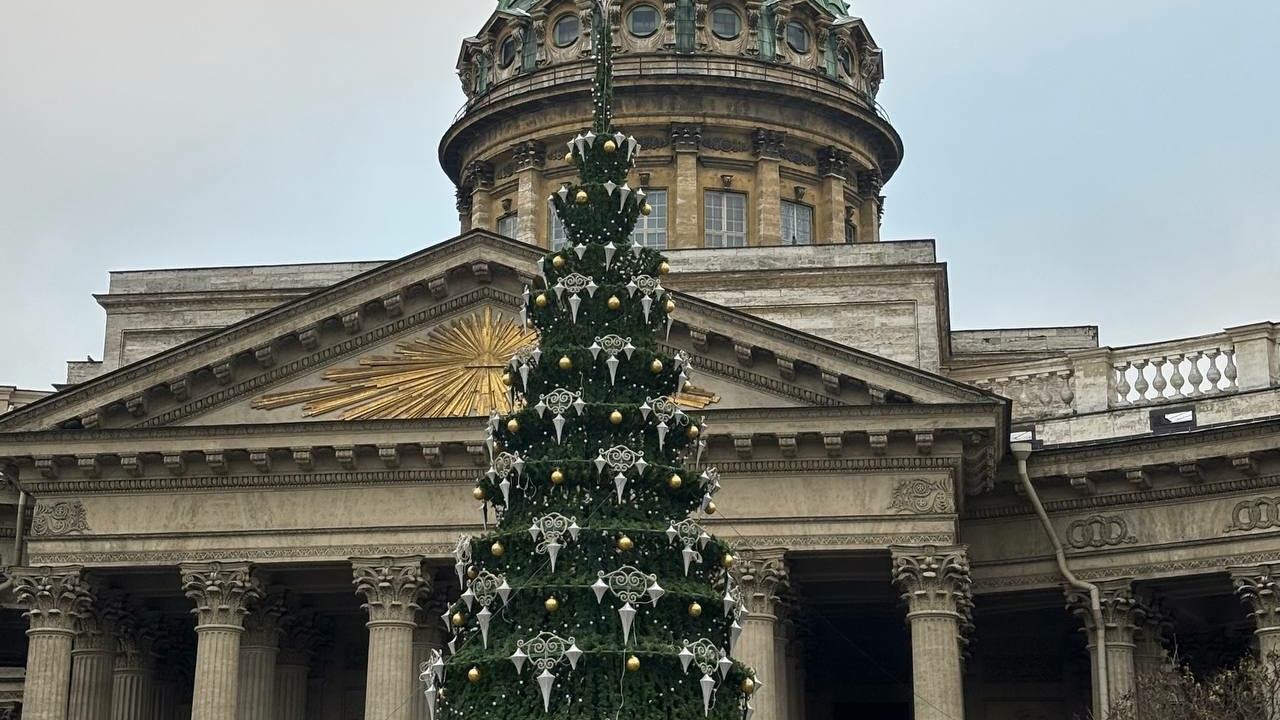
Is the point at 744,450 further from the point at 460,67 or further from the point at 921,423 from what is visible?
the point at 460,67

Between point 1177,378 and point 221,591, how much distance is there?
53.4 ft

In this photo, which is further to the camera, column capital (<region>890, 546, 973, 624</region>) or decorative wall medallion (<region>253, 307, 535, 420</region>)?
decorative wall medallion (<region>253, 307, 535, 420</region>)

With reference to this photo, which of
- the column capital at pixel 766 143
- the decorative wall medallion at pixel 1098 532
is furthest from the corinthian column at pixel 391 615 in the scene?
the column capital at pixel 766 143

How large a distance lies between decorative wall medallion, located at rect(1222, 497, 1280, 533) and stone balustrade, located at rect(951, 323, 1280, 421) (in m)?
1.83

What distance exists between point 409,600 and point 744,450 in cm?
599

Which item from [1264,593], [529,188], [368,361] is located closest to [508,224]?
[529,188]

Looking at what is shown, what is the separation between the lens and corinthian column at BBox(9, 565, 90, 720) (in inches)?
1483

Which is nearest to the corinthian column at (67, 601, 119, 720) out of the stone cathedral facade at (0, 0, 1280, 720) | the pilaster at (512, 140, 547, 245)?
the stone cathedral facade at (0, 0, 1280, 720)

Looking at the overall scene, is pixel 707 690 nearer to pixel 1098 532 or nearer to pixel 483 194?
pixel 1098 532

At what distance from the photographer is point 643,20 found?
57.9 m

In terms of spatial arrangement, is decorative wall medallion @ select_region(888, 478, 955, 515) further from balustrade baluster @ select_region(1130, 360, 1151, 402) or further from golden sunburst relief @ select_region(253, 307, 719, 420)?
golden sunburst relief @ select_region(253, 307, 719, 420)

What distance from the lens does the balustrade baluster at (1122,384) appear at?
38.5 metres

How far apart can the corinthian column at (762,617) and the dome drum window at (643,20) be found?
24.1 m

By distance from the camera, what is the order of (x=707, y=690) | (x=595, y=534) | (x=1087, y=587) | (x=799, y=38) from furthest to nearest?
1. (x=799, y=38)
2. (x=1087, y=587)
3. (x=595, y=534)
4. (x=707, y=690)
